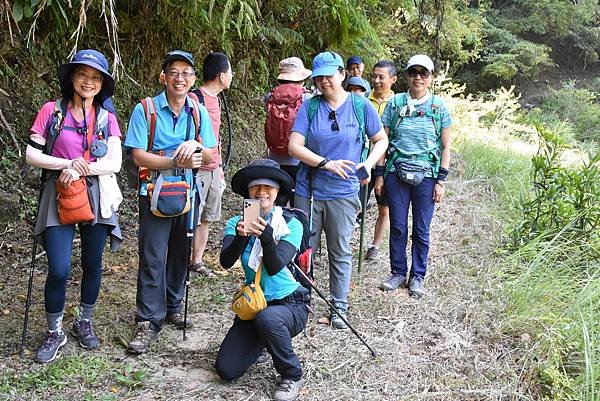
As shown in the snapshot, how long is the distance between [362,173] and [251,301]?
138cm

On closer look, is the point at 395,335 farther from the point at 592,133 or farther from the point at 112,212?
the point at 592,133

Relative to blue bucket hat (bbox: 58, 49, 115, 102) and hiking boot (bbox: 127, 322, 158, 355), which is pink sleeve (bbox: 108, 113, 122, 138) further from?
hiking boot (bbox: 127, 322, 158, 355)

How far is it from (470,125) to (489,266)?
6.99 m

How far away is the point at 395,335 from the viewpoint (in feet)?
13.9

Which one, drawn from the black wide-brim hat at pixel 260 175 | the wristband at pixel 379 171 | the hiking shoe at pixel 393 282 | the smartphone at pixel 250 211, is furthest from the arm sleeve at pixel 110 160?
the hiking shoe at pixel 393 282

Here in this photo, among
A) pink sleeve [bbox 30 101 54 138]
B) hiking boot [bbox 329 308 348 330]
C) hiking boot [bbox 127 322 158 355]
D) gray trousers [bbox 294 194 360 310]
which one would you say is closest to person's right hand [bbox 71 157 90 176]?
pink sleeve [bbox 30 101 54 138]

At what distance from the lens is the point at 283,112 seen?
5195 millimetres

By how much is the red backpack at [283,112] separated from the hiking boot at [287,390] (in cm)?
238

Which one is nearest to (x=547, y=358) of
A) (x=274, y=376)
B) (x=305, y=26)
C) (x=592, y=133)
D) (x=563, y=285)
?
(x=563, y=285)

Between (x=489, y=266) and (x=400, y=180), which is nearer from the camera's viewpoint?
(x=400, y=180)

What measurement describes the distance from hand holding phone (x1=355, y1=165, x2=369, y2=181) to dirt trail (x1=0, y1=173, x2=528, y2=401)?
1112 mm

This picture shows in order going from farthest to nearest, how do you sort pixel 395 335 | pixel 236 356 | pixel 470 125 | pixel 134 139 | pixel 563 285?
1. pixel 470 125
2. pixel 563 285
3. pixel 395 335
4. pixel 134 139
5. pixel 236 356

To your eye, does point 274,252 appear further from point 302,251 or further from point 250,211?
point 302,251

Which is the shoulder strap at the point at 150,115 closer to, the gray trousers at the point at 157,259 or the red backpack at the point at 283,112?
the gray trousers at the point at 157,259
